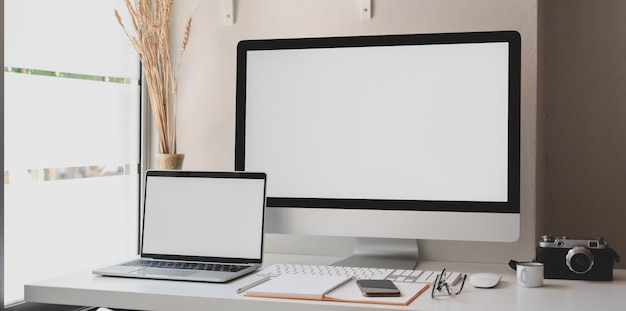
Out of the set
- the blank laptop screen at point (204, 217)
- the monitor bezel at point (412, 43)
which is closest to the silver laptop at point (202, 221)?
the blank laptop screen at point (204, 217)

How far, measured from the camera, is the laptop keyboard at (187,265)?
178 centimetres

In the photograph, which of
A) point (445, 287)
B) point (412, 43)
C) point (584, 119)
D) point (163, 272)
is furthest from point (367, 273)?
point (584, 119)

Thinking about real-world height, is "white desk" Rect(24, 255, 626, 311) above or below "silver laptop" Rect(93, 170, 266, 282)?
below

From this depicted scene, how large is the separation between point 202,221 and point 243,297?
0.39 metres

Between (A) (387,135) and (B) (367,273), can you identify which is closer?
(B) (367,273)

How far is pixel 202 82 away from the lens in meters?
2.34

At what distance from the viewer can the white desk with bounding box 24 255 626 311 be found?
4.86 ft

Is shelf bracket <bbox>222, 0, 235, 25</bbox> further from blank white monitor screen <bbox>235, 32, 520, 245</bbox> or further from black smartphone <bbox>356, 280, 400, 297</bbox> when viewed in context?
black smartphone <bbox>356, 280, 400, 297</bbox>

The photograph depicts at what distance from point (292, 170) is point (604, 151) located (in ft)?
3.56

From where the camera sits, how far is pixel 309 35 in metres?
2.24

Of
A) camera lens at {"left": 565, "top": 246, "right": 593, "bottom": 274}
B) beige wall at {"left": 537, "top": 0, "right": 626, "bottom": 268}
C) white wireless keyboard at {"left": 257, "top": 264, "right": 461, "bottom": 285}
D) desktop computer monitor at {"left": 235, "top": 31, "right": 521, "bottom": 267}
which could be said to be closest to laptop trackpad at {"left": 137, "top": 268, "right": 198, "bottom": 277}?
white wireless keyboard at {"left": 257, "top": 264, "right": 461, "bottom": 285}

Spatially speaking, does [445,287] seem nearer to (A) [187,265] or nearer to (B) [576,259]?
(B) [576,259]

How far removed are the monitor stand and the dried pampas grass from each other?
640 mm

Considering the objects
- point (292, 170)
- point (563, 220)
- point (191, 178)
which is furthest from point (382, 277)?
point (563, 220)
